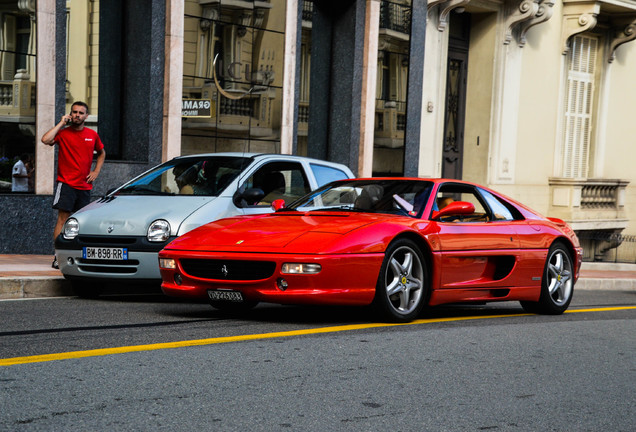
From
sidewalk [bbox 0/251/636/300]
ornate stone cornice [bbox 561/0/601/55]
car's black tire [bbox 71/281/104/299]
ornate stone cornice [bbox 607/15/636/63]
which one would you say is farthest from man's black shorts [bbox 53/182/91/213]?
ornate stone cornice [bbox 607/15/636/63]

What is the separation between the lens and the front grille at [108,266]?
929 cm

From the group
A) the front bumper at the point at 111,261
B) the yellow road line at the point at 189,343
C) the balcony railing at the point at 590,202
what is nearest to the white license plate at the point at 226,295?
the yellow road line at the point at 189,343

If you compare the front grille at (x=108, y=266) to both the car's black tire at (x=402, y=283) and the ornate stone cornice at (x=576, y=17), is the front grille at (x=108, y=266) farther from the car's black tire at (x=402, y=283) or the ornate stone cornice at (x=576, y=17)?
the ornate stone cornice at (x=576, y=17)

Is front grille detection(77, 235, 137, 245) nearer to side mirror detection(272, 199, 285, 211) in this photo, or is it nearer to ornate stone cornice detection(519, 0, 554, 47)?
side mirror detection(272, 199, 285, 211)

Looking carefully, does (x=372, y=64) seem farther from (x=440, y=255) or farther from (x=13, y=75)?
(x=440, y=255)

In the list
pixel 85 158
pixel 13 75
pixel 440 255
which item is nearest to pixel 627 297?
pixel 440 255

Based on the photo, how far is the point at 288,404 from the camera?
16.4ft

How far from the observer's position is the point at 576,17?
24891 mm

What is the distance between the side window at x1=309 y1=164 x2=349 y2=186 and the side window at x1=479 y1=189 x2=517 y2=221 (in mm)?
2205

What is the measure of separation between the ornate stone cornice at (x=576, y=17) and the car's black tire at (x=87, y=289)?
1791 centimetres

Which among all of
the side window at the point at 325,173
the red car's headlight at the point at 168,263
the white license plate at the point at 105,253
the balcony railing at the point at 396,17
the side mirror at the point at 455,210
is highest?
the balcony railing at the point at 396,17

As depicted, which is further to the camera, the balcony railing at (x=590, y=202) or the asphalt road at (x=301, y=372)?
the balcony railing at (x=590, y=202)

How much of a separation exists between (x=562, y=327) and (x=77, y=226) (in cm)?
458

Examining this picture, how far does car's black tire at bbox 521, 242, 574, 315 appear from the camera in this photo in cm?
972
